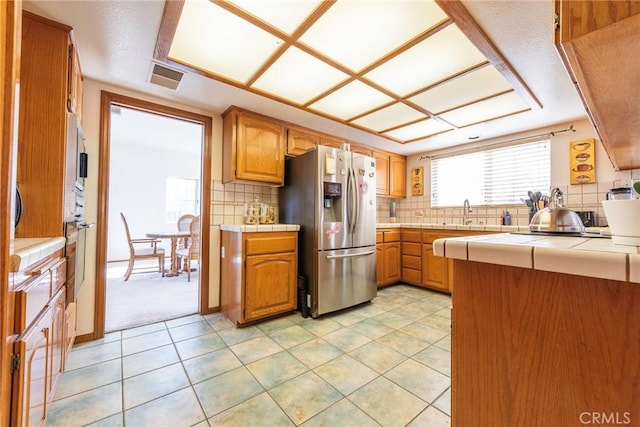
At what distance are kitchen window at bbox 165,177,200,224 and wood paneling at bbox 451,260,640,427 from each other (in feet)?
21.1

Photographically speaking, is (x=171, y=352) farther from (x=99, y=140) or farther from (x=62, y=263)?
(x=99, y=140)

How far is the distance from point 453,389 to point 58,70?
7.73ft

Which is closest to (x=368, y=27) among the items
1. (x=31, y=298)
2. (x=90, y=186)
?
(x=31, y=298)

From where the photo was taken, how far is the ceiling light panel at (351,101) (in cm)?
216

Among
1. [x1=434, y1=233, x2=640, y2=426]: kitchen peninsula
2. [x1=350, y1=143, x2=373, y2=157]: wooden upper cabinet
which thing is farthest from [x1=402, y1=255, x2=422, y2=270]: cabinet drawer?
[x1=434, y1=233, x2=640, y2=426]: kitchen peninsula

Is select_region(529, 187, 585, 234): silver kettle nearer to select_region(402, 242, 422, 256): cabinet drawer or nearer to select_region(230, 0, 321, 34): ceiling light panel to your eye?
select_region(230, 0, 321, 34): ceiling light panel

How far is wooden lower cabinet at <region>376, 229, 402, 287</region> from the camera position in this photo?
3402mm

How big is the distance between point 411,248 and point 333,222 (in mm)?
1528

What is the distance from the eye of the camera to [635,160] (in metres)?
2.04

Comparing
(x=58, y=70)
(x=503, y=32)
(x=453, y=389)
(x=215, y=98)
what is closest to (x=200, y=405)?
(x=453, y=389)

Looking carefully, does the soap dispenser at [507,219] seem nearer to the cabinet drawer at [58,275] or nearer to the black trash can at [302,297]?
the black trash can at [302,297]

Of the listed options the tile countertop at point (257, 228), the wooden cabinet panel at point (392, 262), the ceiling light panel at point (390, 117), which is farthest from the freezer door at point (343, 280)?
the ceiling light panel at point (390, 117)

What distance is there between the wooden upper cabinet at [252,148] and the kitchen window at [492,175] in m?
2.49

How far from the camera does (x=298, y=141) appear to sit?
300cm
